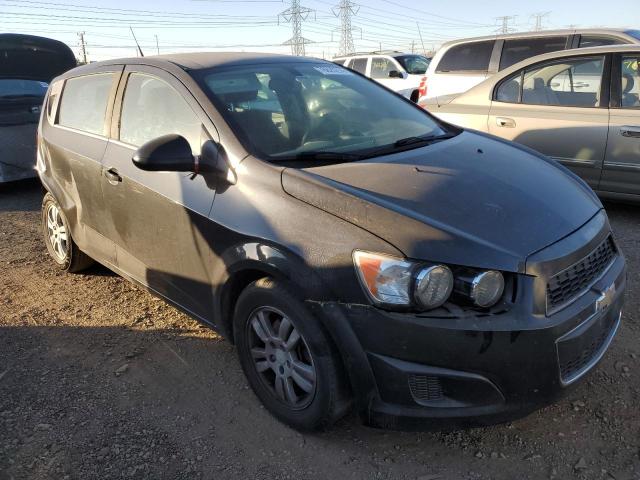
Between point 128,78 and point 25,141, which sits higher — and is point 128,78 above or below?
above

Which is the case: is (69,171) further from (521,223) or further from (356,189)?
(521,223)

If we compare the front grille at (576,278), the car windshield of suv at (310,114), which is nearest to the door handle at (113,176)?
the car windshield of suv at (310,114)

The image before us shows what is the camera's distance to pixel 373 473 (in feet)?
7.57

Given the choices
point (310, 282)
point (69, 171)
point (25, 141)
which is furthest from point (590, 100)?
point (25, 141)

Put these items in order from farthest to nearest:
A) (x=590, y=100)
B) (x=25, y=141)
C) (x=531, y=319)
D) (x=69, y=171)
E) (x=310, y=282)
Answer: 1. (x=25, y=141)
2. (x=590, y=100)
3. (x=69, y=171)
4. (x=310, y=282)
5. (x=531, y=319)

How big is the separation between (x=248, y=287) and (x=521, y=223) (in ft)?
4.03

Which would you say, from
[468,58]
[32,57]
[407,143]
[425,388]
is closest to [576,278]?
[425,388]

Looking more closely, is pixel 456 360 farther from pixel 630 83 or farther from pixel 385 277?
pixel 630 83

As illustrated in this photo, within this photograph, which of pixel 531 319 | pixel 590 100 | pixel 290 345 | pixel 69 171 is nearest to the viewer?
pixel 531 319

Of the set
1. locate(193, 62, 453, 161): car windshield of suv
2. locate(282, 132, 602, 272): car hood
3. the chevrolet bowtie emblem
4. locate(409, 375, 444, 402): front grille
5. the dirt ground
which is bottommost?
the dirt ground

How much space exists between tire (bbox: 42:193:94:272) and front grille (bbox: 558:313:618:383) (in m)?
3.52

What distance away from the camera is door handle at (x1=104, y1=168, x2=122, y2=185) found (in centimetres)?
330

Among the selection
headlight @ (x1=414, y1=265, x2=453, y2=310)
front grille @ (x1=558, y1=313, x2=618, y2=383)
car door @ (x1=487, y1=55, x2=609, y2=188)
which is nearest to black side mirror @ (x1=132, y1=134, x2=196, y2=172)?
headlight @ (x1=414, y1=265, x2=453, y2=310)

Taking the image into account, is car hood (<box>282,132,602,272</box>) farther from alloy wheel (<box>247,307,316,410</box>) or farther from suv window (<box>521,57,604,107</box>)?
suv window (<box>521,57,604,107</box>)
